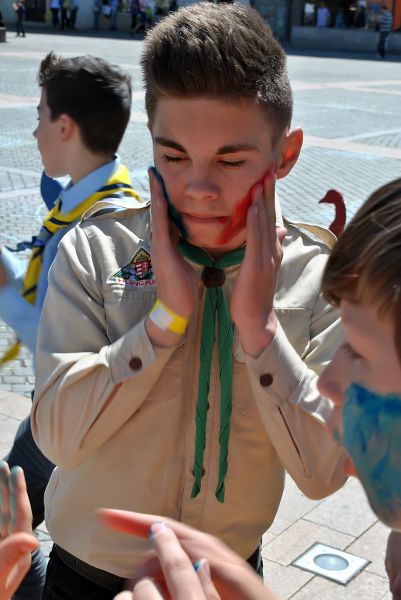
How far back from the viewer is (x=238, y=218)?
6.43ft

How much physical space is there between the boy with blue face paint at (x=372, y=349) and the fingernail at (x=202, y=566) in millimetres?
284

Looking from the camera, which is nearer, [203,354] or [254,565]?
[203,354]

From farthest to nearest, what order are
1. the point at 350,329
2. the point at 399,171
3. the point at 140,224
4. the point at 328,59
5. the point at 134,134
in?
the point at 328,59
the point at 134,134
the point at 399,171
the point at 140,224
the point at 350,329

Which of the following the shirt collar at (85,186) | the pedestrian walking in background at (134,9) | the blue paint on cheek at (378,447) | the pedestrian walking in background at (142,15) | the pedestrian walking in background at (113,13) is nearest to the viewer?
the blue paint on cheek at (378,447)

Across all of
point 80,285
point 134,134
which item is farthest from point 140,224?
point 134,134

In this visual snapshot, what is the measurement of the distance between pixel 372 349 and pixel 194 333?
2.57 ft

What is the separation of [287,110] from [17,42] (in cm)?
2994

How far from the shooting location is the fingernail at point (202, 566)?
1.36 metres

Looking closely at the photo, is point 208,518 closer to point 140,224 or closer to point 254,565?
point 254,565

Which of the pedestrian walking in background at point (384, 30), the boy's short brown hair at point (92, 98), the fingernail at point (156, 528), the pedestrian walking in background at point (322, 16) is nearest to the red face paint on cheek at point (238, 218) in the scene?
the fingernail at point (156, 528)

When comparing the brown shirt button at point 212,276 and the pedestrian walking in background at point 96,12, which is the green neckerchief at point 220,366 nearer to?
the brown shirt button at point 212,276

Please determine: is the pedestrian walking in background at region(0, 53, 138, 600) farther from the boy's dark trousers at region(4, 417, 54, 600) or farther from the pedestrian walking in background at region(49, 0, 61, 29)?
the pedestrian walking in background at region(49, 0, 61, 29)

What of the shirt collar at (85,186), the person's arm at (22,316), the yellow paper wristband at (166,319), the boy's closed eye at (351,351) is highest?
the boy's closed eye at (351,351)

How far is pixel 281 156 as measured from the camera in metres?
2.07
